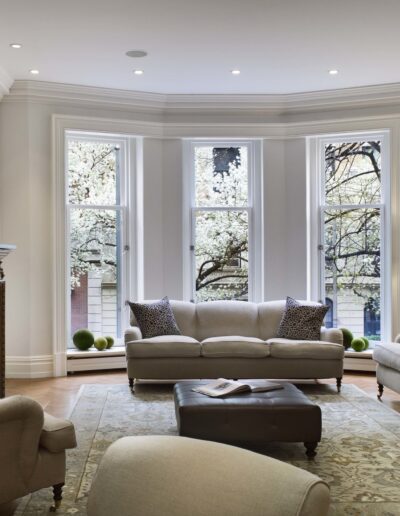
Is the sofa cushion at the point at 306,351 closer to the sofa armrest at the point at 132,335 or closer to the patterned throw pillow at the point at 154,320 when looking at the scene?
the patterned throw pillow at the point at 154,320

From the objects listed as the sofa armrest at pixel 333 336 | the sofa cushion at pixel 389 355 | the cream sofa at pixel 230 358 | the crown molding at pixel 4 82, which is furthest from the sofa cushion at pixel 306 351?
the crown molding at pixel 4 82

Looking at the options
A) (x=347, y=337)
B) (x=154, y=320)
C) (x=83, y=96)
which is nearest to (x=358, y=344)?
(x=347, y=337)

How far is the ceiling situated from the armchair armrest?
9.71ft

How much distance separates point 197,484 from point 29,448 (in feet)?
6.05

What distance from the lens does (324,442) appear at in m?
4.25

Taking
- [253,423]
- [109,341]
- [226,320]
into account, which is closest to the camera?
[253,423]

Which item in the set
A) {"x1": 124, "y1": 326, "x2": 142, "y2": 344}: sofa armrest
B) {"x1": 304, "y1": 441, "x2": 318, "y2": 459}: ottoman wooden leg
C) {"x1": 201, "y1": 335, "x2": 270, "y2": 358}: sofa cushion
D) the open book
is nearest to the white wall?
{"x1": 124, "y1": 326, "x2": 142, "y2": 344}: sofa armrest

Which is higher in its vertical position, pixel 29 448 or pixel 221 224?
pixel 221 224

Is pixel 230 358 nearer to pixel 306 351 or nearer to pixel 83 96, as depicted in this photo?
pixel 306 351

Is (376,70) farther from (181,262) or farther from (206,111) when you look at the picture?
(181,262)

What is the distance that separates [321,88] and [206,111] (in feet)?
4.37

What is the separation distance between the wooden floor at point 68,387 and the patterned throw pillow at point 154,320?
66 centimetres

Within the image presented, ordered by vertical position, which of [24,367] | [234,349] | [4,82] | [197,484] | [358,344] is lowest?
[24,367]

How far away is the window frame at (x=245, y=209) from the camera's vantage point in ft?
24.4
